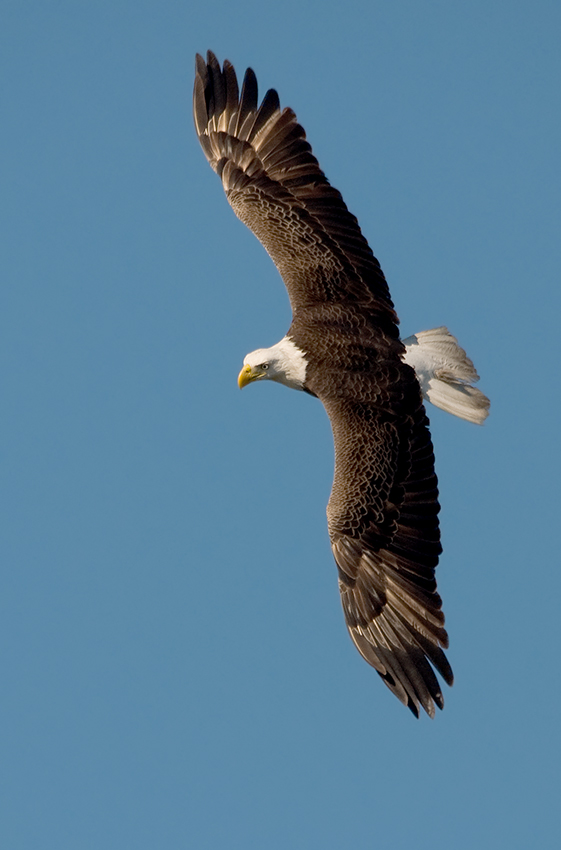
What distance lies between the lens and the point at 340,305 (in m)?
11.6

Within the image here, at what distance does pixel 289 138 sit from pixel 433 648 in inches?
183

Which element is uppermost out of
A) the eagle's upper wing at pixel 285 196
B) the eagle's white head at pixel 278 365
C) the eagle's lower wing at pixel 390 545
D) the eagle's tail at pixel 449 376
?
the eagle's upper wing at pixel 285 196

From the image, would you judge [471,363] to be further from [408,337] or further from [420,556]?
[420,556]

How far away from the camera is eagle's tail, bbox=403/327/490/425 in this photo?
11.9 meters

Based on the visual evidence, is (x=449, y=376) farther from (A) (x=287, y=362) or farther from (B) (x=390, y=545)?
(B) (x=390, y=545)

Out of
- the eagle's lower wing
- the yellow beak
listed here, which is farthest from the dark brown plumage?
the yellow beak

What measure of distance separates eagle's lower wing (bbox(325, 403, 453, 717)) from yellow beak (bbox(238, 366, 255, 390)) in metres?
0.87

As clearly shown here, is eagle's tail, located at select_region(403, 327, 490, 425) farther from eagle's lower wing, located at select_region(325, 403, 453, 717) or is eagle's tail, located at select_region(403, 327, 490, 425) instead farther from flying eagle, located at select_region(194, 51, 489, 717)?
eagle's lower wing, located at select_region(325, 403, 453, 717)

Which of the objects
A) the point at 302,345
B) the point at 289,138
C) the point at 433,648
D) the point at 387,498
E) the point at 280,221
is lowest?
the point at 433,648

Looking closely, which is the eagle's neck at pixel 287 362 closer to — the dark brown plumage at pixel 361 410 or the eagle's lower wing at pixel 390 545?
the dark brown plumage at pixel 361 410

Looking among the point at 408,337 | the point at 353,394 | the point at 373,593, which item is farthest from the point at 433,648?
the point at 408,337

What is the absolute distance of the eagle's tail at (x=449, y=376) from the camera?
470 inches

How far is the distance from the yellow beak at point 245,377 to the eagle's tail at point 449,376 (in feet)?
4.39

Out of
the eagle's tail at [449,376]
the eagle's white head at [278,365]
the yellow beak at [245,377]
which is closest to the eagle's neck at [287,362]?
the eagle's white head at [278,365]
